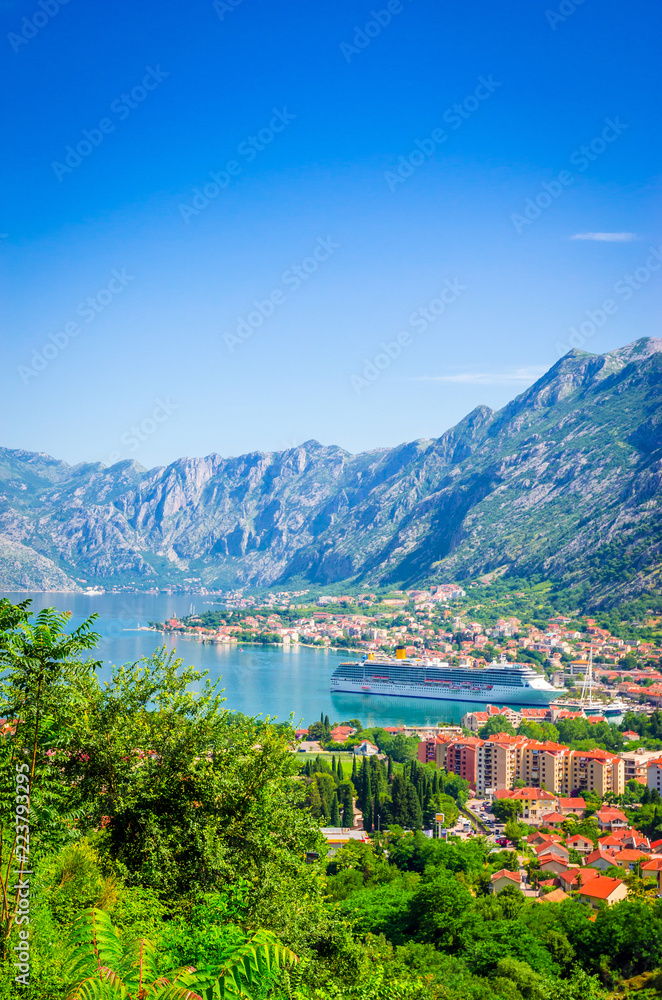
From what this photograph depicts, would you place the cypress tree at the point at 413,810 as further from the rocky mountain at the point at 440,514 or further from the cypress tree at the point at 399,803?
the rocky mountain at the point at 440,514

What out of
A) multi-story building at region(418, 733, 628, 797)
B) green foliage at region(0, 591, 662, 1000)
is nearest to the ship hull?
multi-story building at region(418, 733, 628, 797)

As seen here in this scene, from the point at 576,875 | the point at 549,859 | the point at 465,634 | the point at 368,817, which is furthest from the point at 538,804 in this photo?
the point at 465,634

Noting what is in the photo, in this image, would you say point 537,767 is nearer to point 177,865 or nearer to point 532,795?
point 532,795

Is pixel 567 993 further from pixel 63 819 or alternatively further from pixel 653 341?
pixel 653 341

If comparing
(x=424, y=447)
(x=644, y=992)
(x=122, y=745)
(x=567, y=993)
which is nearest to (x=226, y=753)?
(x=122, y=745)

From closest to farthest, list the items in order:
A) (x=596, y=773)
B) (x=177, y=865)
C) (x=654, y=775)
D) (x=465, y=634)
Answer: (x=177, y=865) → (x=654, y=775) → (x=596, y=773) → (x=465, y=634)

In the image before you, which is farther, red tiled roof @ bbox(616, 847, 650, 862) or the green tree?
red tiled roof @ bbox(616, 847, 650, 862)

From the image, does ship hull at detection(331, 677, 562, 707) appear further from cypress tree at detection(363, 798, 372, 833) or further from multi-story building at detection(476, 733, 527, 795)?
cypress tree at detection(363, 798, 372, 833)
